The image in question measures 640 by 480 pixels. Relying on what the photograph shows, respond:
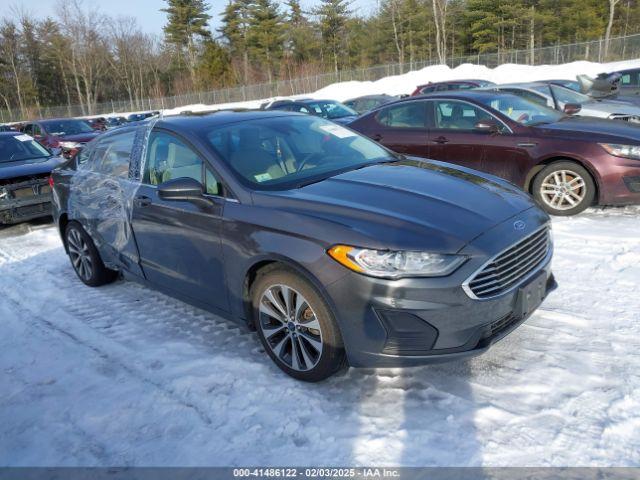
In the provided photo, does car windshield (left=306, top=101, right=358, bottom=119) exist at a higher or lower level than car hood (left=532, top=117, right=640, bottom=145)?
higher

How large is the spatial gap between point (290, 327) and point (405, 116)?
200 inches

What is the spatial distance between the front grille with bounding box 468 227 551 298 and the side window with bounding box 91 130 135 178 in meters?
3.11

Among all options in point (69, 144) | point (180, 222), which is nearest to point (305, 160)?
point (180, 222)

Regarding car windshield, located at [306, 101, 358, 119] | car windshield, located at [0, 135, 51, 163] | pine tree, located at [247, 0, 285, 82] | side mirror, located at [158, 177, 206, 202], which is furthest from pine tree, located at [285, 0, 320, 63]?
side mirror, located at [158, 177, 206, 202]

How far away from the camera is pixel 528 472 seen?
230 centimetres

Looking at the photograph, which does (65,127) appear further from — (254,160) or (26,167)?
(254,160)

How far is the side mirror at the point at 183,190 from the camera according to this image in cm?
337

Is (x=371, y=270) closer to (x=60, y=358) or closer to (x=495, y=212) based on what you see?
(x=495, y=212)

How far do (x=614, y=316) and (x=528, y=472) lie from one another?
183 cm

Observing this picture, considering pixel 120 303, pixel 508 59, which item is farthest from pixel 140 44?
pixel 120 303

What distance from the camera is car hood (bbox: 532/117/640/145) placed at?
5746mm

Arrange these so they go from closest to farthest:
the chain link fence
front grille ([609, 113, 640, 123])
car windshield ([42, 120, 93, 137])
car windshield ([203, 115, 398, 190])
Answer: car windshield ([203, 115, 398, 190]) → front grille ([609, 113, 640, 123]) → car windshield ([42, 120, 93, 137]) → the chain link fence

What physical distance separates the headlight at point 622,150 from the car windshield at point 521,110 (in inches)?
38.8

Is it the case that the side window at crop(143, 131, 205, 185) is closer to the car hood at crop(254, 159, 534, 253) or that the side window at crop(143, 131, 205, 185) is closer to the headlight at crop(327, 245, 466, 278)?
the car hood at crop(254, 159, 534, 253)
